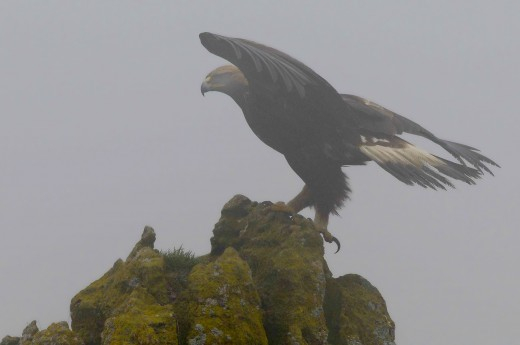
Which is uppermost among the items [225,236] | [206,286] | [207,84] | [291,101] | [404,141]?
[207,84]

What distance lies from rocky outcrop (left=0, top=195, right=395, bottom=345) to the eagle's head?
2.11 metres

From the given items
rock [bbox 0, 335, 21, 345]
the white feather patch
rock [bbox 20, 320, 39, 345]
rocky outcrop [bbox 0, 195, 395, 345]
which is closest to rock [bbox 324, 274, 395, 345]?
rocky outcrop [bbox 0, 195, 395, 345]

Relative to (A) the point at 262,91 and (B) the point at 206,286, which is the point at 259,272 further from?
(A) the point at 262,91

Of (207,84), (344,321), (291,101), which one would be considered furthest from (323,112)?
(344,321)

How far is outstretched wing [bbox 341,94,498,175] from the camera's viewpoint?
820 cm

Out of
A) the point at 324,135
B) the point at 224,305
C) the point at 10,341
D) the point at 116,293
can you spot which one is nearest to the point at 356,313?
the point at 224,305

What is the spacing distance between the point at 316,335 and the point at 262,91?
147 inches

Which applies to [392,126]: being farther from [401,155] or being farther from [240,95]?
[240,95]

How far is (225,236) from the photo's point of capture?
7.68 m

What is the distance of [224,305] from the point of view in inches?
219

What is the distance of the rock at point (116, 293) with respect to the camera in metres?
5.94

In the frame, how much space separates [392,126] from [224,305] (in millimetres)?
4212

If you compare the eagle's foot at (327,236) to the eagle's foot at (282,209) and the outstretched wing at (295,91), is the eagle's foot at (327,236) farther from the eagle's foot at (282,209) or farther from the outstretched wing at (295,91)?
the outstretched wing at (295,91)

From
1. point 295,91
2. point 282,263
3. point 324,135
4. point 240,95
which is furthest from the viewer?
point 240,95
